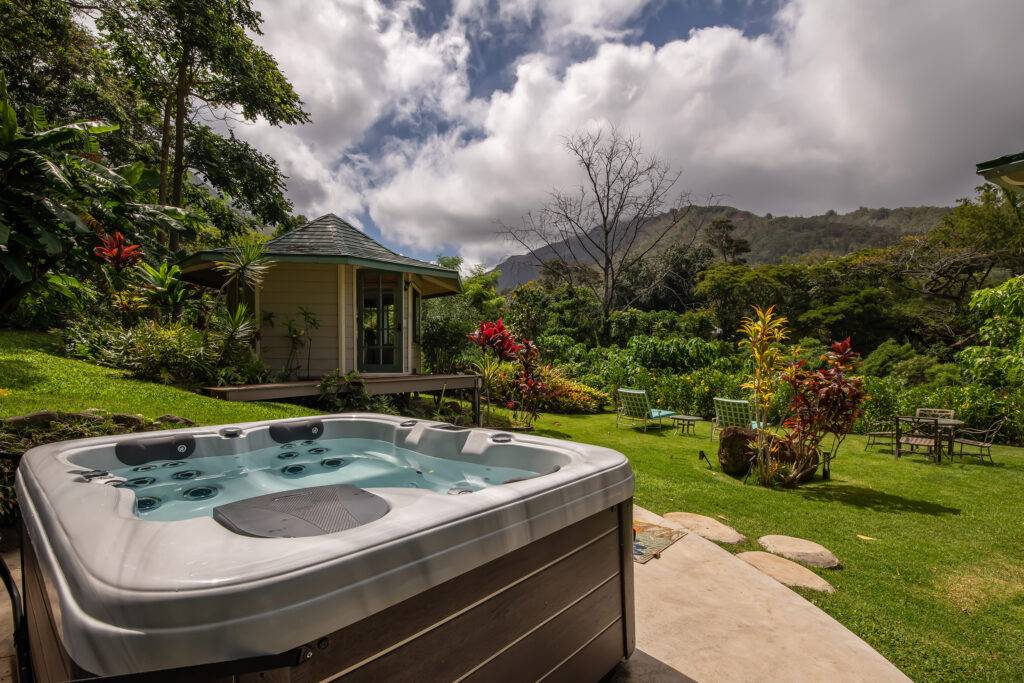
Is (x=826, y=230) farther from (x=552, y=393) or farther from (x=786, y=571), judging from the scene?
(x=786, y=571)

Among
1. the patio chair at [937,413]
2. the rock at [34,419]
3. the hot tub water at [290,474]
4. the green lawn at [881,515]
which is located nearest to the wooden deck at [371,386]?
the green lawn at [881,515]

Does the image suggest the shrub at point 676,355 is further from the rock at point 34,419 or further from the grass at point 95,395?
the rock at point 34,419

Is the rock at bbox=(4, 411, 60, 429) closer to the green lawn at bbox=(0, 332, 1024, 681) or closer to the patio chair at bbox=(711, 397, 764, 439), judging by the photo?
the green lawn at bbox=(0, 332, 1024, 681)

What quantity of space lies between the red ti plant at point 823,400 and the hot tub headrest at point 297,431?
4.69m

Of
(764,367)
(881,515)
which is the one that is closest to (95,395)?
(764,367)

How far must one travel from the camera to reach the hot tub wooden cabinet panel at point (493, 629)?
0.95 m

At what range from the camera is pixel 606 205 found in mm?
18875

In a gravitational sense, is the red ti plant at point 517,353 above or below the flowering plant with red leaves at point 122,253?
below

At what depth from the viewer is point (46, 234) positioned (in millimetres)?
3041

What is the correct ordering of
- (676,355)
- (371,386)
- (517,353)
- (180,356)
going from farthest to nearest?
(676,355) < (517,353) < (371,386) < (180,356)

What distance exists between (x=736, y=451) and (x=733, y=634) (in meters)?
4.02

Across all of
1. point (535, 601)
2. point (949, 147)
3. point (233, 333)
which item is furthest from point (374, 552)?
point (949, 147)

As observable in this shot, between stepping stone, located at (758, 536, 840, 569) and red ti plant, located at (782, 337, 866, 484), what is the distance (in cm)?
202

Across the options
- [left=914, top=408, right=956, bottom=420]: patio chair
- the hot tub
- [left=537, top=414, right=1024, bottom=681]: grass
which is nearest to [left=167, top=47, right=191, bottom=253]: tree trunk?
[left=537, top=414, right=1024, bottom=681]: grass
